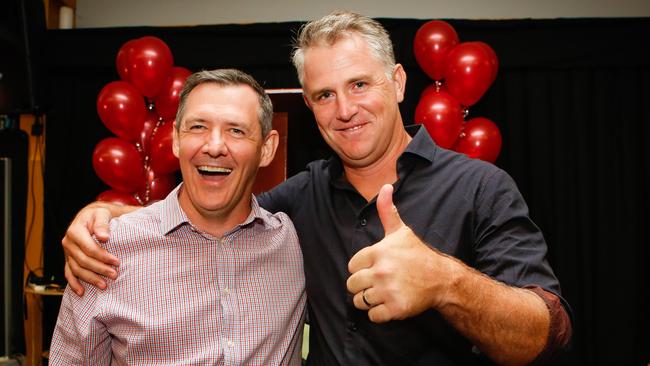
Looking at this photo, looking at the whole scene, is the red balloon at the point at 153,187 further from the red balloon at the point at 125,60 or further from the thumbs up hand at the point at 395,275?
the thumbs up hand at the point at 395,275

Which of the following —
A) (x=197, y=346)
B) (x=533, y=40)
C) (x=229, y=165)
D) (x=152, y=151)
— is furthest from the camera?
(x=533, y=40)

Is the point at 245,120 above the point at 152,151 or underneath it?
above

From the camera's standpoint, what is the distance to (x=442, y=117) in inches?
113

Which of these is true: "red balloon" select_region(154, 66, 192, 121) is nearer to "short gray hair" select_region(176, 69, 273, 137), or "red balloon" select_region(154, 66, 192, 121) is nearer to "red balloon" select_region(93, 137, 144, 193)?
"red balloon" select_region(93, 137, 144, 193)

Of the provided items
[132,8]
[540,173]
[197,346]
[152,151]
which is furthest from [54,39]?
[540,173]

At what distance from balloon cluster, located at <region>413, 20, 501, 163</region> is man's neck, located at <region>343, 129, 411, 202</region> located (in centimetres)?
130

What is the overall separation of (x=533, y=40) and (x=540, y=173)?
0.93m

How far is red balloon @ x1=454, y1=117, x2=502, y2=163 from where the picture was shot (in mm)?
2951

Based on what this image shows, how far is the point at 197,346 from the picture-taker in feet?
4.41

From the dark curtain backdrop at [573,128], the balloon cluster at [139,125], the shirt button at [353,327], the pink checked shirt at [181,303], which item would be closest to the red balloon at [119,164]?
the balloon cluster at [139,125]

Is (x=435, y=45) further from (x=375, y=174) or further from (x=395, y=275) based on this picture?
(x=395, y=275)

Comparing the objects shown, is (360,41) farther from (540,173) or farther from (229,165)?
(540,173)

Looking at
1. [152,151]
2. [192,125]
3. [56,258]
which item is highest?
[192,125]

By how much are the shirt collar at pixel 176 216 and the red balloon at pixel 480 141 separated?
1729mm
